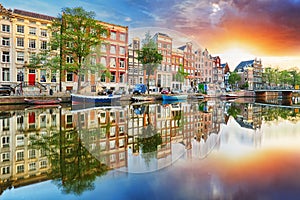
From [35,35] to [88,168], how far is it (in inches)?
1087

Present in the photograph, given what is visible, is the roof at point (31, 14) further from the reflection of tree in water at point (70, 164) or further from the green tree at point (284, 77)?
the green tree at point (284, 77)

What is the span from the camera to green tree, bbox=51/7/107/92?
22938 mm

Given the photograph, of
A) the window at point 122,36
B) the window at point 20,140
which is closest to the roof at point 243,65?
the window at point 122,36

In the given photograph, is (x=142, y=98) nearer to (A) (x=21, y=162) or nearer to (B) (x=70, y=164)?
(A) (x=21, y=162)

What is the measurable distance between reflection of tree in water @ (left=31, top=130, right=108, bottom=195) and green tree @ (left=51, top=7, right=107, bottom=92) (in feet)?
57.0

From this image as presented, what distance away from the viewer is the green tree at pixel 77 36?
2294 centimetres

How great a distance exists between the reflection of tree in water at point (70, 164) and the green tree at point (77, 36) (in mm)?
17367

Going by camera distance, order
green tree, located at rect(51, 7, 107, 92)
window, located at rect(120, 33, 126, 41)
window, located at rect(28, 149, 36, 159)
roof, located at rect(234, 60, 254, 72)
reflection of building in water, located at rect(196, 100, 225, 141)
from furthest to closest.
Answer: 1. roof, located at rect(234, 60, 254, 72)
2. window, located at rect(120, 33, 126, 41)
3. green tree, located at rect(51, 7, 107, 92)
4. reflection of building in water, located at rect(196, 100, 225, 141)
5. window, located at rect(28, 149, 36, 159)

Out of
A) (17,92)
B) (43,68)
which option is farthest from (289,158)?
(43,68)

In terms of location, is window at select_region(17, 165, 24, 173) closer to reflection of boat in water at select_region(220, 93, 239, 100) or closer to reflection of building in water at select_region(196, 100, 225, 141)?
reflection of building in water at select_region(196, 100, 225, 141)

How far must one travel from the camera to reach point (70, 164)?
4480mm

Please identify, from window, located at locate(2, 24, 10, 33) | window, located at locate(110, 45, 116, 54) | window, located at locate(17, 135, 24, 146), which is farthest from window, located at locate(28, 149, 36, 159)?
window, located at locate(2, 24, 10, 33)

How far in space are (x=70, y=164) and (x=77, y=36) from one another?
20.9 metres

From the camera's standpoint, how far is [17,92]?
2273 centimetres
